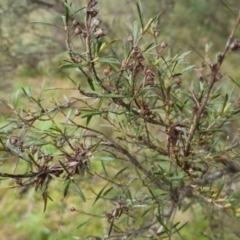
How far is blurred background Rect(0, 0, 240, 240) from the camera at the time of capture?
6.10ft

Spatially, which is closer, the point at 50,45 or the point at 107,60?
the point at 107,60

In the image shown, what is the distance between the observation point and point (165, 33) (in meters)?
2.49

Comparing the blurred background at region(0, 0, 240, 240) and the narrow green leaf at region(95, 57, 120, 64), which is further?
the blurred background at region(0, 0, 240, 240)

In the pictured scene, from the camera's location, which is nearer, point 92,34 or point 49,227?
point 92,34

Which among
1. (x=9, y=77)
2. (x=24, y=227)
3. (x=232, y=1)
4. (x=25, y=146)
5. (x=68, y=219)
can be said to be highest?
(x=232, y=1)

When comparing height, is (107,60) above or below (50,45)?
above

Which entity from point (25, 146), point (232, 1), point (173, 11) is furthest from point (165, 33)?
point (25, 146)

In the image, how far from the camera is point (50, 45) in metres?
2.14

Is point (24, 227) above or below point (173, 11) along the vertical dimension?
below

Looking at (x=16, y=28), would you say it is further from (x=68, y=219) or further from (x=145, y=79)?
(x=145, y=79)

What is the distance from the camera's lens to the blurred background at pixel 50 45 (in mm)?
1859

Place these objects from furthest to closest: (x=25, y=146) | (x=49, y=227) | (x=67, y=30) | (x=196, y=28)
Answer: (x=196, y=28), (x=49, y=227), (x=25, y=146), (x=67, y=30)

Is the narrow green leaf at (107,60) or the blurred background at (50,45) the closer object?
the narrow green leaf at (107,60)

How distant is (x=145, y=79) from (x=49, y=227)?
1.56m
